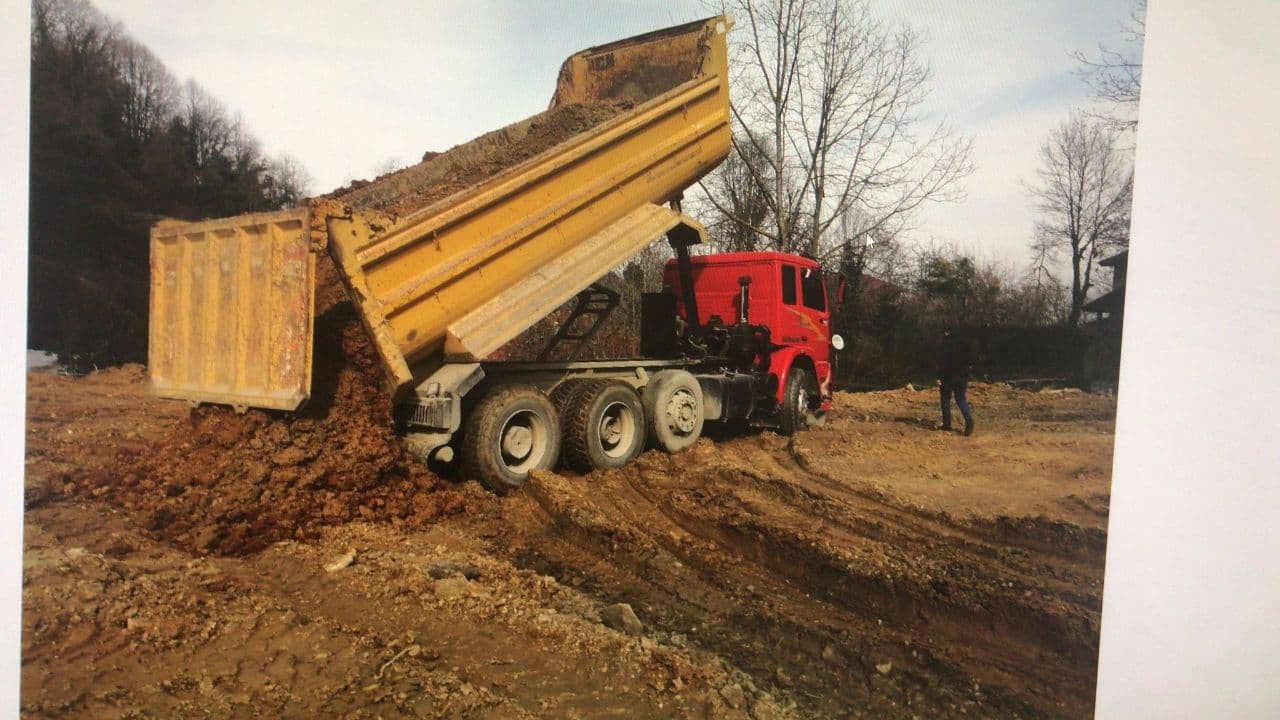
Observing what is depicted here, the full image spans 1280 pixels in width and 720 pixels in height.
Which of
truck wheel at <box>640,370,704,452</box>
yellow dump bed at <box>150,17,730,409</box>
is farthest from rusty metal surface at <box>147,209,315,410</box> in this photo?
truck wheel at <box>640,370,704,452</box>

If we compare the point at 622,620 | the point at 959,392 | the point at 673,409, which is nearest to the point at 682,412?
the point at 673,409

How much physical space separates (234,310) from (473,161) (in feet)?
7.95

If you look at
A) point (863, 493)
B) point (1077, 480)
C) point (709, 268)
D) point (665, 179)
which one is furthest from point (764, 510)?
point (709, 268)

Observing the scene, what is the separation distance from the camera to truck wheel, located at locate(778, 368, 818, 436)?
831cm

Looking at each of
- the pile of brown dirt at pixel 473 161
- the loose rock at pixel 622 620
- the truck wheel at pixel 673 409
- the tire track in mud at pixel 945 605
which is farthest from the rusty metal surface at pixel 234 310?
the truck wheel at pixel 673 409

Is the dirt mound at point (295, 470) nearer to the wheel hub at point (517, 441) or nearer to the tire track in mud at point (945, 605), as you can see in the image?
the wheel hub at point (517, 441)

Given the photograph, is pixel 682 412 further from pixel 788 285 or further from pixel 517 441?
pixel 788 285

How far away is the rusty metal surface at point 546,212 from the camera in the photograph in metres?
4.41

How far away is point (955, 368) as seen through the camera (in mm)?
7695

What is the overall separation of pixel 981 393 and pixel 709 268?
3.24 meters

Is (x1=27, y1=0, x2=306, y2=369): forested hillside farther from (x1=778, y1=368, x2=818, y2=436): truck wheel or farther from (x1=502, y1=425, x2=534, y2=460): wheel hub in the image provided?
(x1=778, y1=368, x2=818, y2=436): truck wheel

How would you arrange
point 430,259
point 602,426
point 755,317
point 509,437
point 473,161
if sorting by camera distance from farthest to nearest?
point 755,317
point 602,426
point 473,161
point 509,437
point 430,259

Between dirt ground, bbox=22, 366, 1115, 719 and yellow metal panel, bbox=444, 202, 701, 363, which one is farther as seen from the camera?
yellow metal panel, bbox=444, 202, 701, 363

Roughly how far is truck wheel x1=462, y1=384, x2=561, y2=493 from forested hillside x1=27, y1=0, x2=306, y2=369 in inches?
70.9
